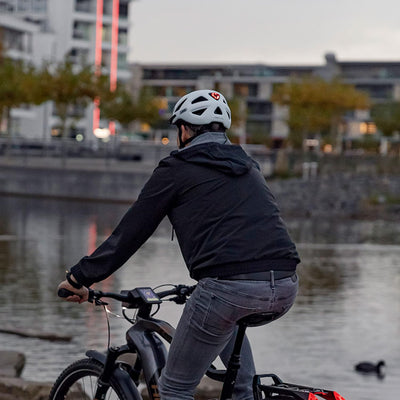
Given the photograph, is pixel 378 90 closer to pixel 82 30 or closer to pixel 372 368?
pixel 82 30

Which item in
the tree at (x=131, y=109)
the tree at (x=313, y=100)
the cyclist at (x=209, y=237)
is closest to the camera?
the cyclist at (x=209, y=237)

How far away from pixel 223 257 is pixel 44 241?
2035 centimetres

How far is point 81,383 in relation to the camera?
4875mm

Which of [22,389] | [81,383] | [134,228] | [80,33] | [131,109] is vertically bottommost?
[131,109]

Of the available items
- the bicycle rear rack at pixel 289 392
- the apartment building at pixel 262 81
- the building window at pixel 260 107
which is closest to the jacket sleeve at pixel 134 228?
the bicycle rear rack at pixel 289 392

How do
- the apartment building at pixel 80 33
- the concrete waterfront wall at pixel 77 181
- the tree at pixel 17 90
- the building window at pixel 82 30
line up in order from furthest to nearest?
1. the building window at pixel 82 30
2. the apartment building at pixel 80 33
3. the tree at pixel 17 90
4. the concrete waterfront wall at pixel 77 181

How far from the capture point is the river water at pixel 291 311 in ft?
31.9

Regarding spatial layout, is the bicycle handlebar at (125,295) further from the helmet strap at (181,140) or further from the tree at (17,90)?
the tree at (17,90)

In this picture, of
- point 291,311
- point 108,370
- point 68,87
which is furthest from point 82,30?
point 108,370

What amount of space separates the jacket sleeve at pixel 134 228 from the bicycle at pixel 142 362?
121 millimetres

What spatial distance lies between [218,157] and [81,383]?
1.20m

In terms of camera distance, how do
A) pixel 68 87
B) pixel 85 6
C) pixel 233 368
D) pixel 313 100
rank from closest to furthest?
pixel 233 368 → pixel 68 87 → pixel 313 100 → pixel 85 6

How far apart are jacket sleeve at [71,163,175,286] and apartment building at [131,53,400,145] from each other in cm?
11596

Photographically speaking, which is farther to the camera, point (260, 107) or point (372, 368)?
point (260, 107)
